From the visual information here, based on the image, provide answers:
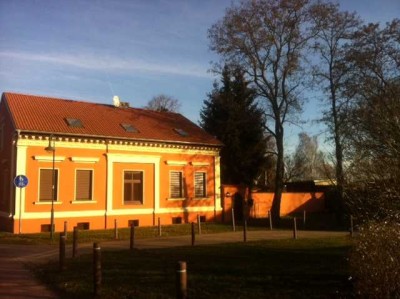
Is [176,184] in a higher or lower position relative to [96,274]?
higher

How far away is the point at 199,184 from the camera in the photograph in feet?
112

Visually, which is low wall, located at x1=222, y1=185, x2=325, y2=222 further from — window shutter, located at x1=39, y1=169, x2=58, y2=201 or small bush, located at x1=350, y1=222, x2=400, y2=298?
small bush, located at x1=350, y1=222, x2=400, y2=298

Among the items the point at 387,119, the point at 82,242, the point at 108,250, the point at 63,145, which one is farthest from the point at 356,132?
the point at 63,145

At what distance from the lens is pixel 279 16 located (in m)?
31.6

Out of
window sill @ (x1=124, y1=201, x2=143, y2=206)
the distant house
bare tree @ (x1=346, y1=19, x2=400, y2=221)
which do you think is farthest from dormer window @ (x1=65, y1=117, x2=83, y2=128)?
bare tree @ (x1=346, y1=19, x2=400, y2=221)

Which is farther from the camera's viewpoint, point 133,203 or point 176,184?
point 176,184

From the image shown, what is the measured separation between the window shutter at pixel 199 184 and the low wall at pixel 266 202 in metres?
1.72

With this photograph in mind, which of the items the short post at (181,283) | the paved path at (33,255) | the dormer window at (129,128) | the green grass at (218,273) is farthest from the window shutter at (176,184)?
the short post at (181,283)

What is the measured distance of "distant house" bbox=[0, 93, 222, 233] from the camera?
86.4 ft

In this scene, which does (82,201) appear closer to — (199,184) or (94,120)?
(94,120)

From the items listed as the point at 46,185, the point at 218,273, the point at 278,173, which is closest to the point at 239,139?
the point at 278,173

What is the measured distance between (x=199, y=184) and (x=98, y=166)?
8209 millimetres

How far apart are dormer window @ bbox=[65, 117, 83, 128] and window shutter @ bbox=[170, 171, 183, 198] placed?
7.03m

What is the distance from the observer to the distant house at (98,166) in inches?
1037
